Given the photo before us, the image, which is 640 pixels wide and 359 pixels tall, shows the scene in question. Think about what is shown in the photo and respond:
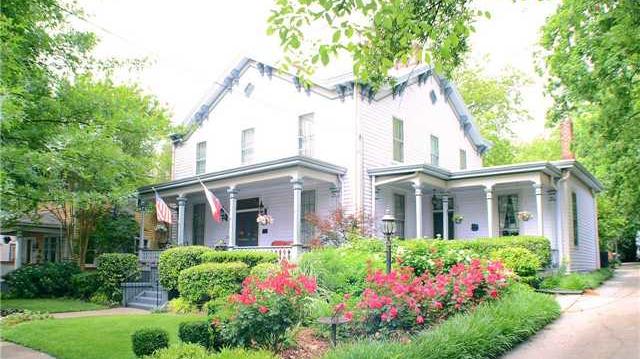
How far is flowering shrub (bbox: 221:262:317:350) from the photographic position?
7.00 metres

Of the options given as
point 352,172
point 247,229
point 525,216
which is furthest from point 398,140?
point 247,229

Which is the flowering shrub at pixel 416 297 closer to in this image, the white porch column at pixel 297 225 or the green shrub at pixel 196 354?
the green shrub at pixel 196 354

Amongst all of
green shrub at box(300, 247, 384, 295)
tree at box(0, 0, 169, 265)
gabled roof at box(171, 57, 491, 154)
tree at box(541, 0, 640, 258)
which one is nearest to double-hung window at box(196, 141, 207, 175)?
gabled roof at box(171, 57, 491, 154)

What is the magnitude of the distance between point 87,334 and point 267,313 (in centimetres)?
486

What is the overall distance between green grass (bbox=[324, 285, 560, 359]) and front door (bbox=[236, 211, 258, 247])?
1232cm

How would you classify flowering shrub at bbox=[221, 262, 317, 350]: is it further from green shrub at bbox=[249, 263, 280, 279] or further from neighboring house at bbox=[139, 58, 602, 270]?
neighboring house at bbox=[139, 58, 602, 270]

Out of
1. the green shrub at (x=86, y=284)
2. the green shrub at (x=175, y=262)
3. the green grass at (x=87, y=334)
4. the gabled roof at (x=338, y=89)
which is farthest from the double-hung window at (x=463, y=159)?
the green shrub at (x=86, y=284)

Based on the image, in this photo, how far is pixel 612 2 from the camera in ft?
27.6

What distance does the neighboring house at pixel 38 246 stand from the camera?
80.8 ft

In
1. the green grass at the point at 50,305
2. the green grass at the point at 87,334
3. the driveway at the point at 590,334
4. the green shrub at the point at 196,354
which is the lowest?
the green grass at the point at 50,305

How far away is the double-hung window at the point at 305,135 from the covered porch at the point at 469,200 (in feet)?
8.93

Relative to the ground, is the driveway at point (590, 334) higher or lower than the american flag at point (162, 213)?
lower

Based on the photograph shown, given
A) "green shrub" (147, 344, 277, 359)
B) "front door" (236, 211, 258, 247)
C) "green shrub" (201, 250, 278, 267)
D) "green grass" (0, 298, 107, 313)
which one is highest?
"front door" (236, 211, 258, 247)

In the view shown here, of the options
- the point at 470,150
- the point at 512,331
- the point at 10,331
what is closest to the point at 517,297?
the point at 512,331
